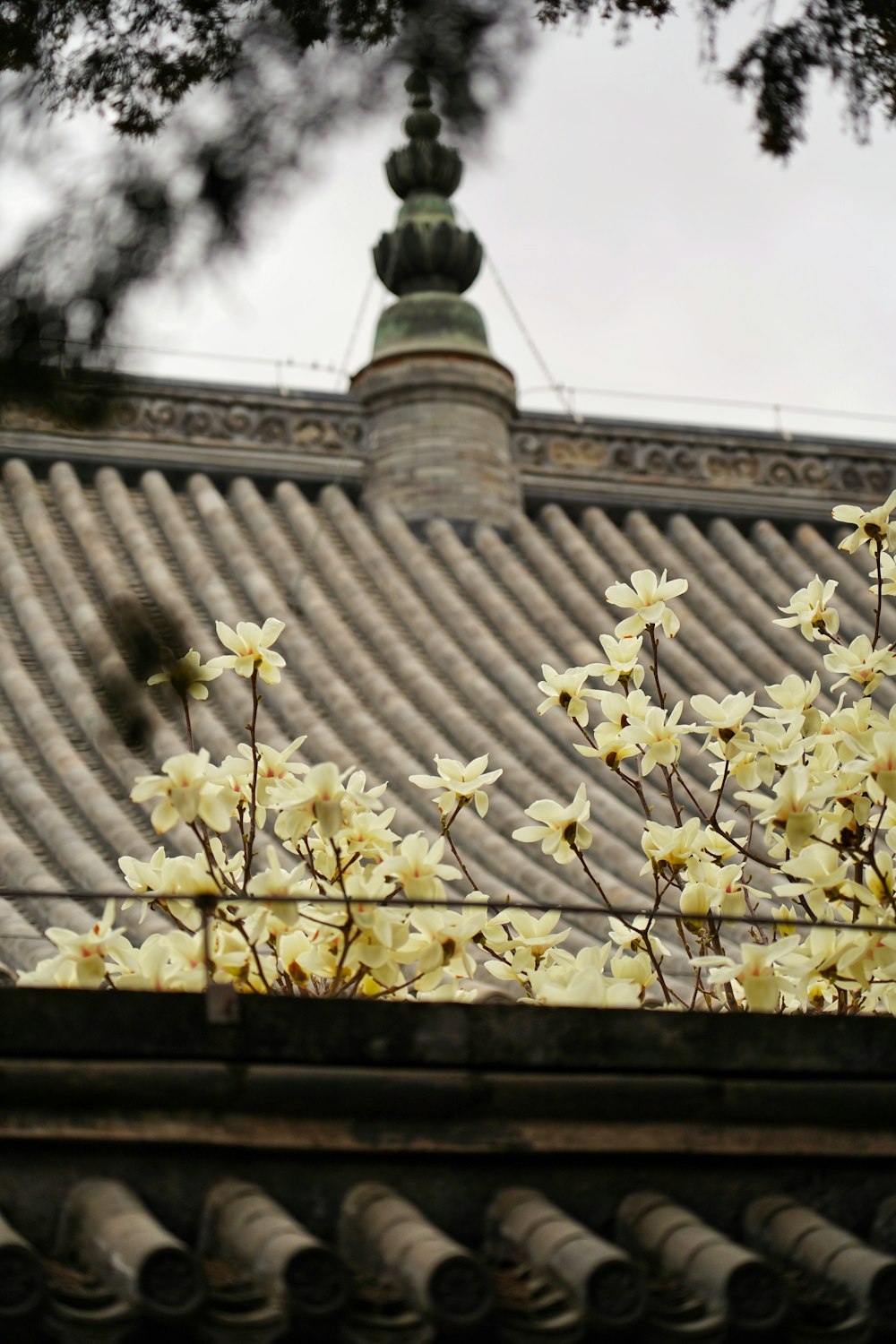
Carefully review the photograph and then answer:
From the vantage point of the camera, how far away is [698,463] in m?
11.0

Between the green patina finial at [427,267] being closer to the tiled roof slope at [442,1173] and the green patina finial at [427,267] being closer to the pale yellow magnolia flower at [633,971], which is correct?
the pale yellow magnolia flower at [633,971]

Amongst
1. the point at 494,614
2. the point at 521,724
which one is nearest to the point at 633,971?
the point at 521,724

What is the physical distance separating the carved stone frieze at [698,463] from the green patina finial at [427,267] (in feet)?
2.05

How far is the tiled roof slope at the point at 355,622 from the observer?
24.3ft

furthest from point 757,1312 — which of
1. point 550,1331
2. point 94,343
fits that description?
point 94,343

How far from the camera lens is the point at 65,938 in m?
3.18

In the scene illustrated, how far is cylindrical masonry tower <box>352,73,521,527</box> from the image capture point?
10.1 meters

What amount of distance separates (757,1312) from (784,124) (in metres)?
1.80

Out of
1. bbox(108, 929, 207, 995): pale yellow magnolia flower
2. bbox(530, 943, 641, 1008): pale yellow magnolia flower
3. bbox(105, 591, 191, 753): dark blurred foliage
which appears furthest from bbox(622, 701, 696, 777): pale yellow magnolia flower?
bbox(105, 591, 191, 753): dark blurred foliage

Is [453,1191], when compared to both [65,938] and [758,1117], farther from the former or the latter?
[65,938]

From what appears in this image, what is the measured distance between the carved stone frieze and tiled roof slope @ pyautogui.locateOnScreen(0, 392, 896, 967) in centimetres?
5

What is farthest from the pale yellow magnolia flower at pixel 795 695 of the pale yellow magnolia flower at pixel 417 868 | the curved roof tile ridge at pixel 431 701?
the curved roof tile ridge at pixel 431 701

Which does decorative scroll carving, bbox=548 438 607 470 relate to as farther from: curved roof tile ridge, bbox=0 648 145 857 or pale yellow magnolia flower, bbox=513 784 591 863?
pale yellow magnolia flower, bbox=513 784 591 863

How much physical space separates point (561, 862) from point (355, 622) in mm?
5709
